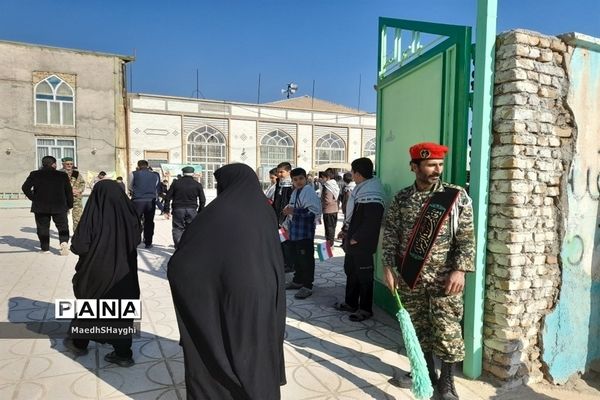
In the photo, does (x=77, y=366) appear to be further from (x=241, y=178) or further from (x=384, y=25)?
(x=384, y=25)

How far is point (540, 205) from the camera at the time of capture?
2.51 meters

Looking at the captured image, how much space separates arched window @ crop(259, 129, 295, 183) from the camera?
25.0m

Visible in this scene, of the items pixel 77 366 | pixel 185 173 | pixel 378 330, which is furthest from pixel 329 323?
pixel 185 173

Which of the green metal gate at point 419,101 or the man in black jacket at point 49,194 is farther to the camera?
the man in black jacket at point 49,194

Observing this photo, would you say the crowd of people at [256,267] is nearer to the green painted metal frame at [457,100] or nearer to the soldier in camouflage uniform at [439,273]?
the soldier in camouflage uniform at [439,273]

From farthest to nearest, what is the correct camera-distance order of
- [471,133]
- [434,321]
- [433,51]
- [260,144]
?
[260,144], [433,51], [471,133], [434,321]

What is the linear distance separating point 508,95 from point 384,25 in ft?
5.74

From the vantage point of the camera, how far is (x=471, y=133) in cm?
258

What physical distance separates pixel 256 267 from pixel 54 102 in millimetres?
20951

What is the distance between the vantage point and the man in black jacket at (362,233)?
11.0 feet

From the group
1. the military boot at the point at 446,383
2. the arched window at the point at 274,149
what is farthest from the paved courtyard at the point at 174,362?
the arched window at the point at 274,149

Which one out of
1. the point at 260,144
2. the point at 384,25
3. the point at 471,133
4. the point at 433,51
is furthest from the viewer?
the point at 260,144

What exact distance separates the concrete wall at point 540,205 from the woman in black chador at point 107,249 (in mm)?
2427

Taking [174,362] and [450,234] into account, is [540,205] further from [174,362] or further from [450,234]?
[174,362]
